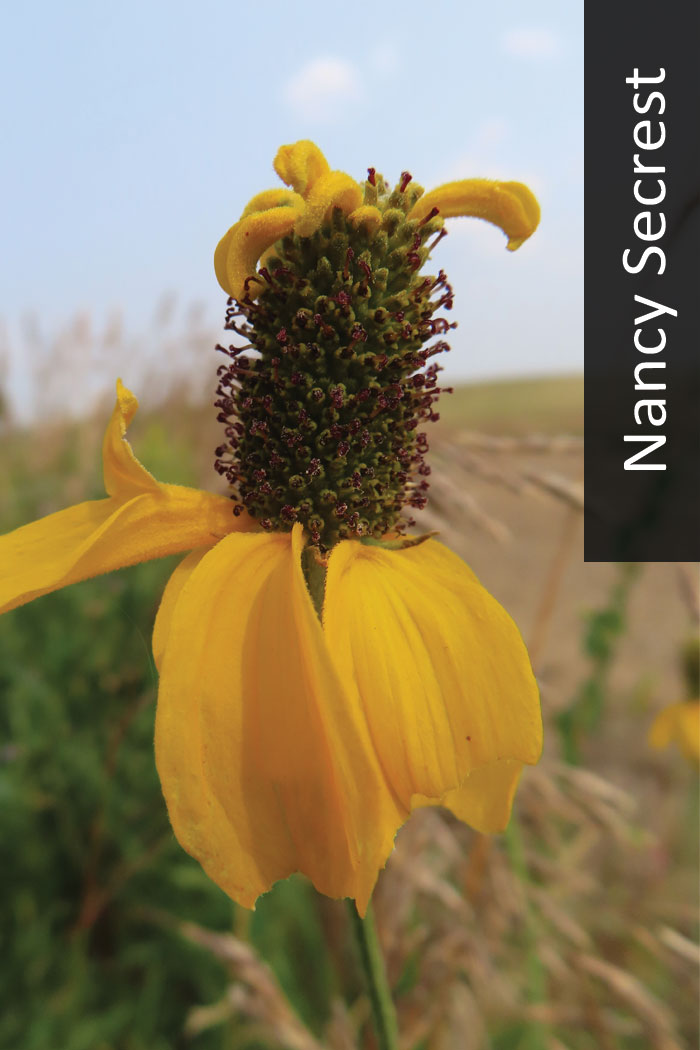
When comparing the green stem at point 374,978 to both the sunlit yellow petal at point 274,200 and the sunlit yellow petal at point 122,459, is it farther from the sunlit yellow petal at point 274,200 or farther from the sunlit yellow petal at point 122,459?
the sunlit yellow petal at point 274,200

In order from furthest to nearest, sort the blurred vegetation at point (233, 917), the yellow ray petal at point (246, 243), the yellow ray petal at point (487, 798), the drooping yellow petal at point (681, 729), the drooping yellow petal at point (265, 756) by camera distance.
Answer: the drooping yellow petal at point (681, 729) < the blurred vegetation at point (233, 917) < the yellow ray petal at point (487, 798) < the yellow ray petal at point (246, 243) < the drooping yellow petal at point (265, 756)

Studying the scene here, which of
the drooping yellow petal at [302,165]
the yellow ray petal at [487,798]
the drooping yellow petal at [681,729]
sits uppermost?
the drooping yellow petal at [302,165]

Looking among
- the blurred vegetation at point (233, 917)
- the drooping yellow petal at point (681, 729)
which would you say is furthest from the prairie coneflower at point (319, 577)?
the drooping yellow petal at point (681, 729)

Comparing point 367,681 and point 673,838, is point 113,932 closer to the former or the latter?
point 367,681

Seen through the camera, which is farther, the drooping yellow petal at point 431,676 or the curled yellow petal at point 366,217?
the curled yellow petal at point 366,217

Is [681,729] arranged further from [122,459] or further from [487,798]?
[122,459]

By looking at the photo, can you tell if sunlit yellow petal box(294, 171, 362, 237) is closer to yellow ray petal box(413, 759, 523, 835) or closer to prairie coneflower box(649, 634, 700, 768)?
yellow ray petal box(413, 759, 523, 835)

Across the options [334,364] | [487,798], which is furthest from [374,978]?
[334,364]

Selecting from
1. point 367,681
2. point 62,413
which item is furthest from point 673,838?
point 62,413
